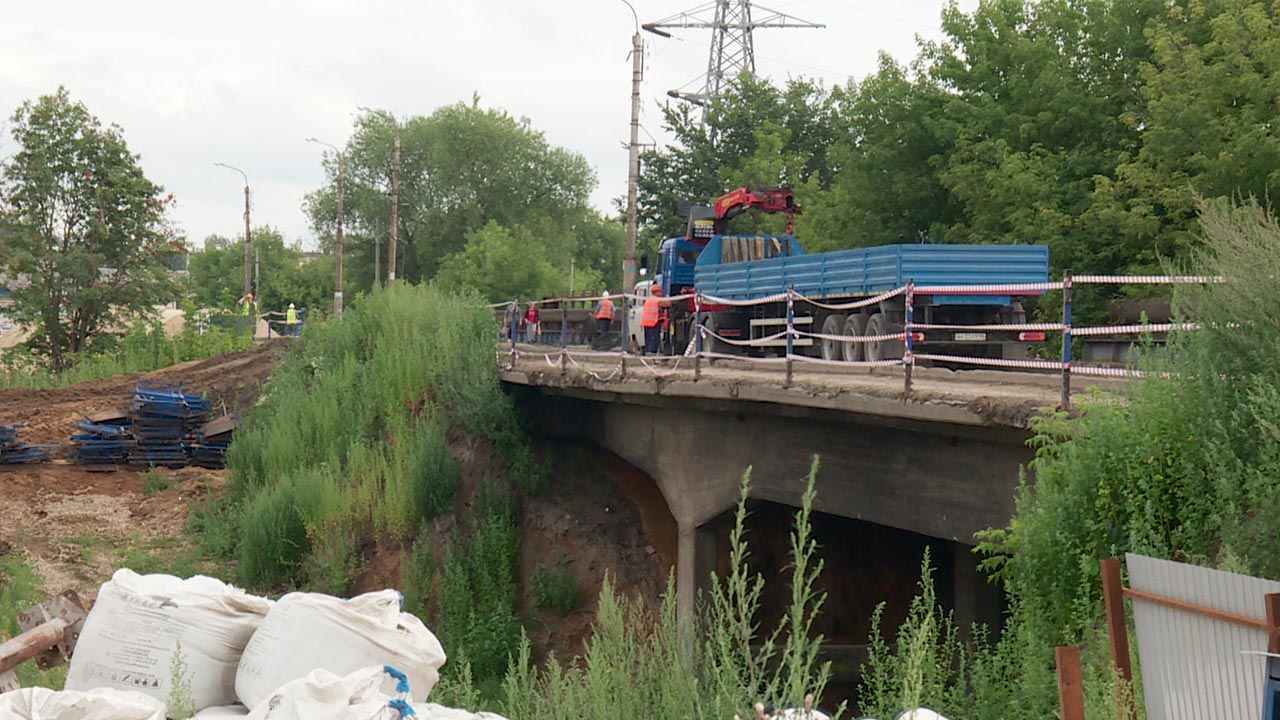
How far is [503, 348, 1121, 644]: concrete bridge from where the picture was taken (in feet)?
32.0

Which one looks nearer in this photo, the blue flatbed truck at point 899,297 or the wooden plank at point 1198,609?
the wooden plank at point 1198,609

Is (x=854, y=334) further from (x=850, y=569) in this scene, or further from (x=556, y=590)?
(x=556, y=590)

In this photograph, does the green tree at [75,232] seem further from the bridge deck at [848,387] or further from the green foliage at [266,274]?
the green foliage at [266,274]

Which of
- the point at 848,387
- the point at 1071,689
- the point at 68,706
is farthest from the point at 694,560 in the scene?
the point at 68,706

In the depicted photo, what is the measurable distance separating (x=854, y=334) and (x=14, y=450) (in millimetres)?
16573

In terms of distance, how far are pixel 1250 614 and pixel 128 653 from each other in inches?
212

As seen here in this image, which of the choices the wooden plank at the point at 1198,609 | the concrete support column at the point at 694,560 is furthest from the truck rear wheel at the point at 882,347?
the wooden plank at the point at 1198,609

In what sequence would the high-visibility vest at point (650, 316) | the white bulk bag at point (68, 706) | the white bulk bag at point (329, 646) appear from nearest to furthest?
the white bulk bag at point (68, 706)
the white bulk bag at point (329, 646)
the high-visibility vest at point (650, 316)

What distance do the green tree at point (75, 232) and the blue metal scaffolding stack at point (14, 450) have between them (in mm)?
11699

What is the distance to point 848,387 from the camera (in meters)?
10.8

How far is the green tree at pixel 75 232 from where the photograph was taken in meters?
34.9

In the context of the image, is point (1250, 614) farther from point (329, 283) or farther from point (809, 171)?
point (329, 283)

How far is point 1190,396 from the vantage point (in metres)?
7.03

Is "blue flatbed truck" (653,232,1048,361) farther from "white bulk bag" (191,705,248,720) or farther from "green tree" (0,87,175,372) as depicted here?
"green tree" (0,87,175,372)
